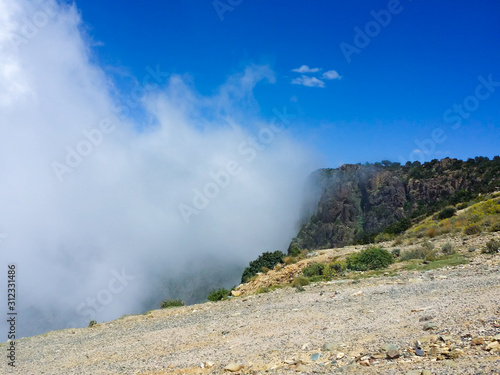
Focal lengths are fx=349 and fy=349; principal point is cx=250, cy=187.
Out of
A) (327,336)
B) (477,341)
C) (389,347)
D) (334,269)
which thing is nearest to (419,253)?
(334,269)

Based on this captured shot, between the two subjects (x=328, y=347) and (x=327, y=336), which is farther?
(x=327, y=336)

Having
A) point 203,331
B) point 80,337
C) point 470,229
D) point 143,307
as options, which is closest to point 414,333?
point 203,331

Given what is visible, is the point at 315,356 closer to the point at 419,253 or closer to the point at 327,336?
the point at 327,336

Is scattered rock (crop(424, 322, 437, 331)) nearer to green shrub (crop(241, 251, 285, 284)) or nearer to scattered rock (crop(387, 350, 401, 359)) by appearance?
scattered rock (crop(387, 350, 401, 359))

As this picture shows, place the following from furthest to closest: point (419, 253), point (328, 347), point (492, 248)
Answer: point (419, 253) < point (492, 248) < point (328, 347)

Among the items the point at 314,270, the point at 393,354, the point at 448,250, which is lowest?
the point at 393,354

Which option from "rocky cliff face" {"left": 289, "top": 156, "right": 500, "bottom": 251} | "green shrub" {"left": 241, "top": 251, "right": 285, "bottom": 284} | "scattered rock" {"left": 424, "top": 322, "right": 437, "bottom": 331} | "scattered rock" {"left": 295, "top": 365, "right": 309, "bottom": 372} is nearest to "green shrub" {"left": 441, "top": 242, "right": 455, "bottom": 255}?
"scattered rock" {"left": 424, "top": 322, "right": 437, "bottom": 331}

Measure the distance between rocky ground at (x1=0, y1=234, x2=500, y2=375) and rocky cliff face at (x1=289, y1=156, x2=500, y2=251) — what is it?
54.5 meters

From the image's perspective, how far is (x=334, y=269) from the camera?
61.7 ft

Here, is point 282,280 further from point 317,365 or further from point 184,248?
point 184,248

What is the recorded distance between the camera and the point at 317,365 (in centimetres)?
630

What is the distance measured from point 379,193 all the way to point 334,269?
7932 centimetres

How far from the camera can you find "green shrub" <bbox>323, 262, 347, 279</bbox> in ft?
59.1

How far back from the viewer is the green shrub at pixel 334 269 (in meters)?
18.0
